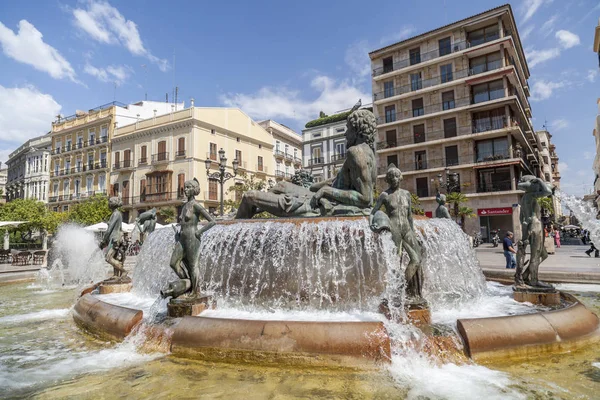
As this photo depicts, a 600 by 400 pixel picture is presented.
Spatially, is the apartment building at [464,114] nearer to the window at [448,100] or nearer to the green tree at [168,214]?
the window at [448,100]

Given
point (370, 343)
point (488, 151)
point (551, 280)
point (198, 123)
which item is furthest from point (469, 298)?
point (198, 123)

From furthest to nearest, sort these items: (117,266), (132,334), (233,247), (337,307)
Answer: (117,266), (233,247), (337,307), (132,334)

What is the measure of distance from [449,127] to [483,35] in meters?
9.06

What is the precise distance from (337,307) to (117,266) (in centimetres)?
484

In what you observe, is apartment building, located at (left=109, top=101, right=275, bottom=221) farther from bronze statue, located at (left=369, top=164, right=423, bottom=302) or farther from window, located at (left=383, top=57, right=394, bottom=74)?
bronze statue, located at (left=369, top=164, right=423, bottom=302)

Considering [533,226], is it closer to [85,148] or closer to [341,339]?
[341,339]

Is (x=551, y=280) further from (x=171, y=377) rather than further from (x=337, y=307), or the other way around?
(x=171, y=377)

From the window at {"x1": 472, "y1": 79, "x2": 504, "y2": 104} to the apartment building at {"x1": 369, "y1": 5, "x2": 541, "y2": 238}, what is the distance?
0.29ft

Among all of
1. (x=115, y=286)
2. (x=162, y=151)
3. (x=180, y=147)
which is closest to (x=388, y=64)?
(x=180, y=147)

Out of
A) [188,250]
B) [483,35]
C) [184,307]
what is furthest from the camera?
[483,35]

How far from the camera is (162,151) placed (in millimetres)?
37594

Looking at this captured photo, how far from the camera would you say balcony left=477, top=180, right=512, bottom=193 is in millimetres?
30625

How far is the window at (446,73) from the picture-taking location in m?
34.2

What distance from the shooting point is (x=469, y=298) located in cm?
516
